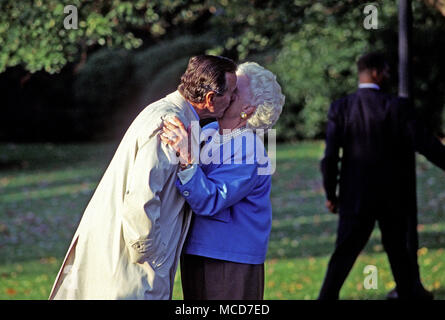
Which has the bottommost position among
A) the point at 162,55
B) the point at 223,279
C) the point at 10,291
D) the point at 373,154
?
the point at 10,291

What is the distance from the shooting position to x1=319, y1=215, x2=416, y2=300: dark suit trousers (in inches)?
212

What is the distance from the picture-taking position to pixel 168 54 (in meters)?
23.1

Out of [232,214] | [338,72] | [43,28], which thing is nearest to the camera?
[232,214]

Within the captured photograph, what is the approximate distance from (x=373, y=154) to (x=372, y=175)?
0.16m

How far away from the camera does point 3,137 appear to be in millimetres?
24141

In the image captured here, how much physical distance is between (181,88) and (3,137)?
21.8 meters

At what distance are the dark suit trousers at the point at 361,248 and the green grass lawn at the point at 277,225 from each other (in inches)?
43.1

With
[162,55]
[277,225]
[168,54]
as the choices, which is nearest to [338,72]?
[277,225]

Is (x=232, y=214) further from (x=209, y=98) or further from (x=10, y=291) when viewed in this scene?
(x=10, y=291)

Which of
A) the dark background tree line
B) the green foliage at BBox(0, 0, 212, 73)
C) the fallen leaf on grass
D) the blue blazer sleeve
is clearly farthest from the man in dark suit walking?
the fallen leaf on grass

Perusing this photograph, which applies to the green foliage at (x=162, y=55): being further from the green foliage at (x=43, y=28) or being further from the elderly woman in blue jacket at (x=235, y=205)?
the elderly woman in blue jacket at (x=235, y=205)

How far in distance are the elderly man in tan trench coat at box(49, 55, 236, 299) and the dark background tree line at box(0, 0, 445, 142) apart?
3866 mm

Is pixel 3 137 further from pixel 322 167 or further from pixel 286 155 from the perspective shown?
pixel 322 167
